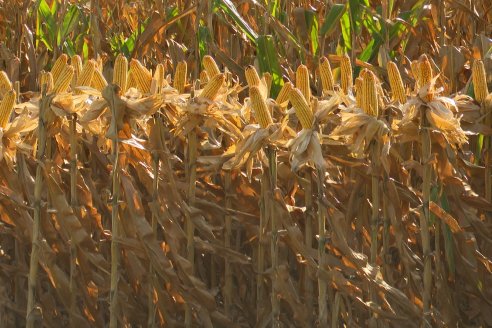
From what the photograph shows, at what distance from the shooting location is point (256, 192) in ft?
8.43

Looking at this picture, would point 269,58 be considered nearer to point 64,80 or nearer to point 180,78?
point 180,78

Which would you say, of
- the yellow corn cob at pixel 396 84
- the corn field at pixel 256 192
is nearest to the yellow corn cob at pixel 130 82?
the corn field at pixel 256 192

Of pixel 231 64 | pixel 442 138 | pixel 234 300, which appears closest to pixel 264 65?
pixel 231 64

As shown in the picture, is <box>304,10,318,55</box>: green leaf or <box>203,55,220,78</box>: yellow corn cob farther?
<box>304,10,318,55</box>: green leaf

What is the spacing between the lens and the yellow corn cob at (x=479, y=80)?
224cm

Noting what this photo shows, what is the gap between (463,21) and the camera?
383 centimetres

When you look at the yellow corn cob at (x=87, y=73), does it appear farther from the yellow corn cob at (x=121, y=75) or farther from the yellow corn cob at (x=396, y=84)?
the yellow corn cob at (x=396, y=84)

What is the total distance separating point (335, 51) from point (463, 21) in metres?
0.60

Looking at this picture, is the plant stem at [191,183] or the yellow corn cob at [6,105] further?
the plant stem at [191,183]

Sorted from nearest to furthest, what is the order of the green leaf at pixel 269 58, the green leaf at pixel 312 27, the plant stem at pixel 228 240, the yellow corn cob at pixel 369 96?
the yellow corn cob at pixel 369 96, the plant stem at pixel 228 240, the green leaf at pixel 269 58, the green leaf at pixel 312 27

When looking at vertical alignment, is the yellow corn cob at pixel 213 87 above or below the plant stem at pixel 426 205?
above

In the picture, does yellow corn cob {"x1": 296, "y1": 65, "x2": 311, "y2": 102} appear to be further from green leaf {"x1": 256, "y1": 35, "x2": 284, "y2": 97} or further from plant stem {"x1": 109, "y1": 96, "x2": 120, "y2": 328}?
green leaf {"x1": 256, "y1": 35, "x2": 284, "y2": 97}

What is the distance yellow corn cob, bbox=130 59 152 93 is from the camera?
2.27 meters

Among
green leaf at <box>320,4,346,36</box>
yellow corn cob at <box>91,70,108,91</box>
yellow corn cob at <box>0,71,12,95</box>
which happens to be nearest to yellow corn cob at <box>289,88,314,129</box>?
yellow corn cob at <box>91,70,108,91</box>
